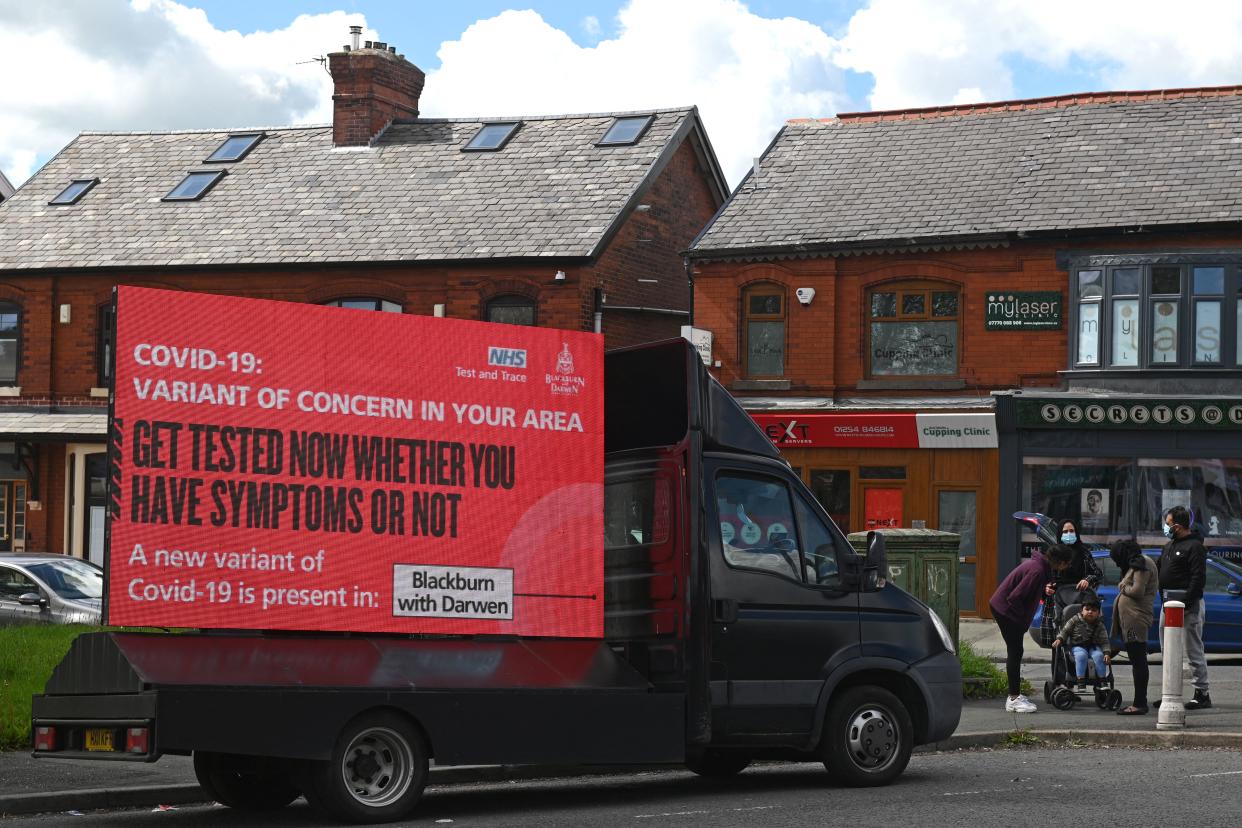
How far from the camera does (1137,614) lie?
14344mm

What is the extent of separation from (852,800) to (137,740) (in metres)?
4.17

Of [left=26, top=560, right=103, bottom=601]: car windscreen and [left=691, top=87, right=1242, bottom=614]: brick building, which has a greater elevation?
[left=691, top=87, right=1242, bottom=614]: brick building

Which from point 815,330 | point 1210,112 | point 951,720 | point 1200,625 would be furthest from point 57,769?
point 1210,112

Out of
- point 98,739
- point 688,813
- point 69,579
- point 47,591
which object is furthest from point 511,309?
point 98,739

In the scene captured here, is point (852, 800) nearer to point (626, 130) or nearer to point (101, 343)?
point (626, 130)

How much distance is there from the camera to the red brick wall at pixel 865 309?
85.9 feet

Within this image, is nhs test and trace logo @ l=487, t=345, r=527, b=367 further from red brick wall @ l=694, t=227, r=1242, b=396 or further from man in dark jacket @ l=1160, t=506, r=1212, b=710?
red brick wall @ l=694, t=227, r=1242, b=396

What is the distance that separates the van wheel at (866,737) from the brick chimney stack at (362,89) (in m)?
24.8

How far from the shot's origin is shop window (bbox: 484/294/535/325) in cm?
2927

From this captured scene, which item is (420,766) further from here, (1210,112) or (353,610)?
(1210,112)

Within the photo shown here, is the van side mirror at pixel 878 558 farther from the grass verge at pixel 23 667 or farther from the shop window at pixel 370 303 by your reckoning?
the shop window at pixel 370 303

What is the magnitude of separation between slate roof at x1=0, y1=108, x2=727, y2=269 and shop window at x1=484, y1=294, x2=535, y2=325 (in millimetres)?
855

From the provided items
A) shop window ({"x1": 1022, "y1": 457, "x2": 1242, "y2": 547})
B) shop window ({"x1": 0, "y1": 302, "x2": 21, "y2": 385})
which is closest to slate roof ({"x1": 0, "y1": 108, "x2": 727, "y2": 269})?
shop window ({"x1": 0, "y1": 302, "x2": 21, "y2": 385})

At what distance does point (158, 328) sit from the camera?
8.95 m
